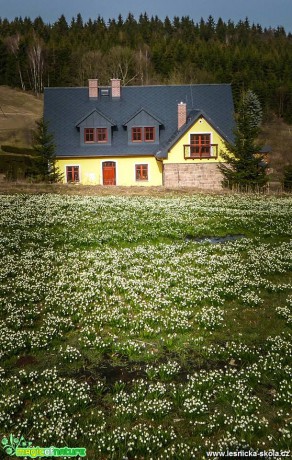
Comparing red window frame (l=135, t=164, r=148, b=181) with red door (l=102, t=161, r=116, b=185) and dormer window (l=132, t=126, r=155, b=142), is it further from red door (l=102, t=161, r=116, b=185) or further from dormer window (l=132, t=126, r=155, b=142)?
dormer window (l=132, t=126, r=155, b=142)

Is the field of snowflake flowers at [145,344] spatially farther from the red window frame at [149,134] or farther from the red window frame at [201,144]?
the red window frame at [149,134]

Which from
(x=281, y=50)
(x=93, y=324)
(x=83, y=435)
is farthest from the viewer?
(x=281, y=50)

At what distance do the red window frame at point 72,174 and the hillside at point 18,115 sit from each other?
84.7 feet

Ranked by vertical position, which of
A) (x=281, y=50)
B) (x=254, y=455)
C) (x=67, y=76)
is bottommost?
(x=254, y=455)

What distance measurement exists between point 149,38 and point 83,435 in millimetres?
169289

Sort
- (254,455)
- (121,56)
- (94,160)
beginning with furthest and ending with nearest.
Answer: (121,56) < (94,160) < (254,455)

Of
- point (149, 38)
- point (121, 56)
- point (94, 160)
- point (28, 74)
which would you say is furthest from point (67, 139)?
point (149, 38)

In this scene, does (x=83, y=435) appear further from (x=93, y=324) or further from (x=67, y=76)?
(x=67, y=76)

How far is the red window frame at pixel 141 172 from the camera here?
160 feet

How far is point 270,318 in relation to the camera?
30.9ft

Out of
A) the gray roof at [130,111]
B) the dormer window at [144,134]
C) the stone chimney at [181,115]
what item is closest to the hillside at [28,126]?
the gray roof at [130,111]

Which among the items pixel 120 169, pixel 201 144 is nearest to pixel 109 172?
pixel 120 169

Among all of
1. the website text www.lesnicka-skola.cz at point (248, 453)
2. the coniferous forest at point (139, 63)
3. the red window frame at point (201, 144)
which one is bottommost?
the website text www.lesnicka-skola.cz at point (248, 453)

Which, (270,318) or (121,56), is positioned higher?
(121,56)
